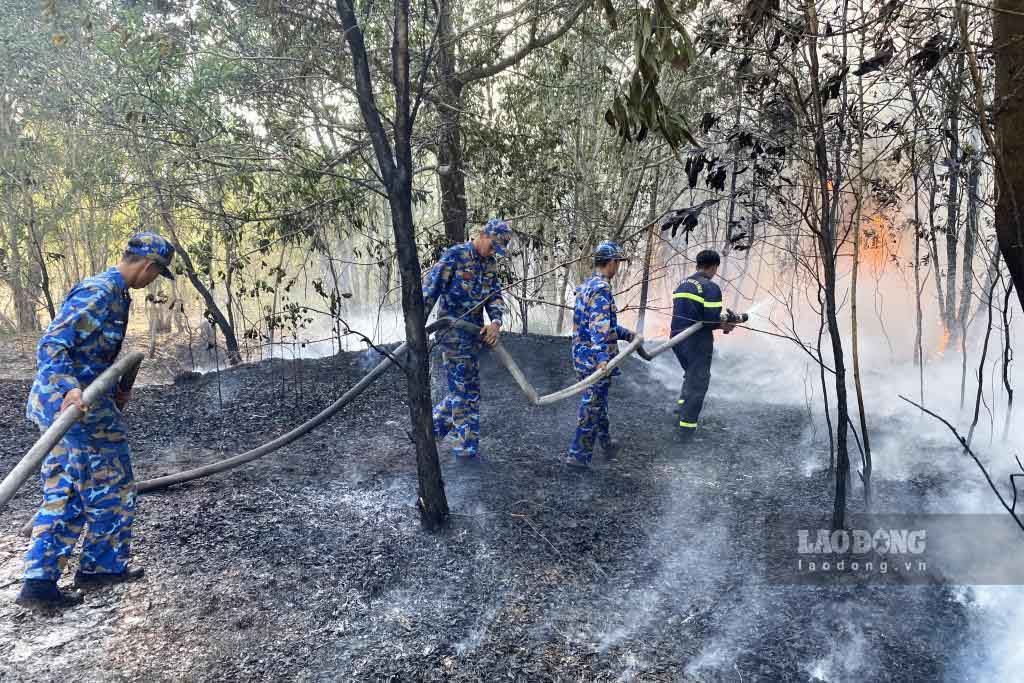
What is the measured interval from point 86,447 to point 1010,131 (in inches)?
196

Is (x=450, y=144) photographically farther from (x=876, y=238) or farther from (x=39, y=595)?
(x=39, y=595)

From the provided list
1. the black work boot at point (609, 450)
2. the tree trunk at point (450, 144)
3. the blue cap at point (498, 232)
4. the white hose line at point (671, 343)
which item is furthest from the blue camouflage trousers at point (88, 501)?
the tree trunk at point (450, 144)

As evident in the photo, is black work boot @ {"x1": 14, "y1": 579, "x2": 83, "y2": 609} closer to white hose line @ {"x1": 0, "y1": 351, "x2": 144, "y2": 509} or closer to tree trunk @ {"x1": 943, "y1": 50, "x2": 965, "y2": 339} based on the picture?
white hose line @ {"x1": 0, "y1": 351, "x2": 144, "y2": 509}

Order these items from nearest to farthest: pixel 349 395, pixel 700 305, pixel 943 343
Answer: pixel 349 395 < pixel 700 305 < pixel 943 343

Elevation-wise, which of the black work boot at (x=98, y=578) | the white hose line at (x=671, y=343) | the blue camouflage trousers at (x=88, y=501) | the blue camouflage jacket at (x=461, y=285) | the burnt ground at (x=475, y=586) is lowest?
the burnt ground at (x=475, y=586)

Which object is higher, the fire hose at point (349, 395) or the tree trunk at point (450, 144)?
the tree trunk at point (450, 144)

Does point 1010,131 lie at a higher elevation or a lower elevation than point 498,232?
higher

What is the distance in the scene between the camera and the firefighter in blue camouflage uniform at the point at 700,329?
20.9ft

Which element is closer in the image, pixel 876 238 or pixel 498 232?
pixel 498 232

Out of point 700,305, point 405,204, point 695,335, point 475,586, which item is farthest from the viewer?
point 695,335

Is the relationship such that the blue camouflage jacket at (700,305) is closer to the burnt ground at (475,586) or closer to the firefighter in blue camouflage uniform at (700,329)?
the firefighter in blue camouflage uniform at (700,329)

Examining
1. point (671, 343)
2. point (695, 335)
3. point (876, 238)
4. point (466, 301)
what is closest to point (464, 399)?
point (466, 301)

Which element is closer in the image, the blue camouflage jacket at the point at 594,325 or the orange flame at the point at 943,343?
the blue camouflage jacket at the point at 594,325

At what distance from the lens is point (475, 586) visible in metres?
3.82
